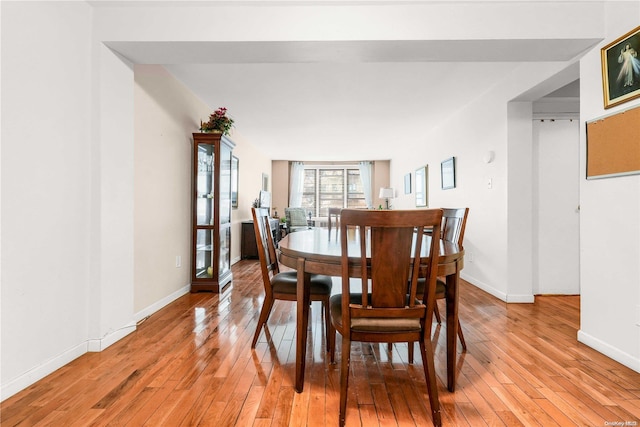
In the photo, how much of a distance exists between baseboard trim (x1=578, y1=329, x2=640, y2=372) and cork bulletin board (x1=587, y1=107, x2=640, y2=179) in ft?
3.65

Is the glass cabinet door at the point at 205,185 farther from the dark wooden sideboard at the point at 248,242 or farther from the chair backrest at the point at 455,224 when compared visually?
the chair backrest at the point at 455,224

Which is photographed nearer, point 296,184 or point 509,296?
point 509,296

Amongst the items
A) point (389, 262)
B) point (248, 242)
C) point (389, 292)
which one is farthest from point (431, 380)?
point (248, 242)

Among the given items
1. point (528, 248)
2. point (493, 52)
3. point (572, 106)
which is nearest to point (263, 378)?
point (493, 52)

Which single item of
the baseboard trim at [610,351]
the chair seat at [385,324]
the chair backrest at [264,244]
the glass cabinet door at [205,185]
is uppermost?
the glass cabinet door at [205,185]

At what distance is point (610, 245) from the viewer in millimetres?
2029

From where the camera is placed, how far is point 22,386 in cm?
160

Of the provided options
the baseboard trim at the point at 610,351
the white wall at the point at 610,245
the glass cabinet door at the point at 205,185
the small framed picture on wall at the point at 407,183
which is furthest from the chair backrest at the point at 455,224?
the small framed picture on wall at the point at 407,183

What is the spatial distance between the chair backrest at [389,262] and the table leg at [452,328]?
0.31 meters

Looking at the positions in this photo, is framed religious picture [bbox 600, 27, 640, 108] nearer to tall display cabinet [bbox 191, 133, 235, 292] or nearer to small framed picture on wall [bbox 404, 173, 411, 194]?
tall display cabinet [bbox 191, 133, 235, 292]

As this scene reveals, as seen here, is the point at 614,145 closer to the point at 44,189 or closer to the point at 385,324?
the point at 385,324

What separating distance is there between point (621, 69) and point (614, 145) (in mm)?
471

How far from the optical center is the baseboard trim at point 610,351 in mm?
1847

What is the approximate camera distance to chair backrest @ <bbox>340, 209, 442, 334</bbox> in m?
1.28
